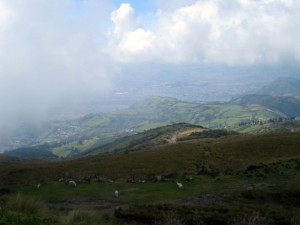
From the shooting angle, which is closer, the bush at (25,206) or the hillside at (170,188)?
the bush at (25,206)

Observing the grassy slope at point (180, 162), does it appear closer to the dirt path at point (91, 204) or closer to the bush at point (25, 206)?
the dirt path at point (91, 204)

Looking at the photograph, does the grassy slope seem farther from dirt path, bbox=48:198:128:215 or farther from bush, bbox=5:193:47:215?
bush, bbox=5:193:47:215

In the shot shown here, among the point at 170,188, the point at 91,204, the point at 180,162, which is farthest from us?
the point at 180,162

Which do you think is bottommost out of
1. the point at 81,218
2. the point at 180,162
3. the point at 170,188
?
the point at 170,188

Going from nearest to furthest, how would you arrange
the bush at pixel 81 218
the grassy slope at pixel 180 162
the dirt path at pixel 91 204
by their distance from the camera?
the bush at pixel 81 218 → the dirt path at pixel 91 204 → the grassy slope at pixel 180 162

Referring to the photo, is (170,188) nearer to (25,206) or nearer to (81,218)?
(25,206)

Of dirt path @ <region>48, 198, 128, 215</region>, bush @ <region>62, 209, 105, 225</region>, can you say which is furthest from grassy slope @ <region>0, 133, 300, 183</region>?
bush @ <region>62, 209, 105, 225</region>

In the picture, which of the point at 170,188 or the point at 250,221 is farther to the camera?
the point at 170,188

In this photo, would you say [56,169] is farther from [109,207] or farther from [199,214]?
[199,214]

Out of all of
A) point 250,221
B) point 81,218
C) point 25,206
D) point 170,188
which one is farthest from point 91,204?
point 250,221

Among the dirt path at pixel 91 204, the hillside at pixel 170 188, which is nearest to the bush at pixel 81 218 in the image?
the hillside at pixel 170 188

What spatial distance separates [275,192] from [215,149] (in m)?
18.8

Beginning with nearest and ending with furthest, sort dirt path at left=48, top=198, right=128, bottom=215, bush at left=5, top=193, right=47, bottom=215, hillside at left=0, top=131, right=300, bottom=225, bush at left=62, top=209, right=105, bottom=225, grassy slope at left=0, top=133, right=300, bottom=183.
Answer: bush at left=62, top=209, right=105, bottom=225 → bush at left=5, top=193, right=47, bottom=215 → hillside at left=0, top=131, right=300, bottom=225 → dirt path at left=48, top=198, right=128, bottom=215 → grassy slope at left=0, top=133, right=300, bottom=183

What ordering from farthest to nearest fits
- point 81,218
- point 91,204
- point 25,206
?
point 91,204 → point 25,206 → point 81,218
